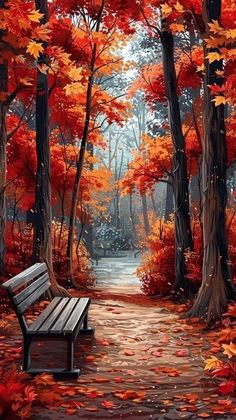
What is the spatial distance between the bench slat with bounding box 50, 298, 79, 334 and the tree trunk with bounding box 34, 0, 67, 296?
342 centimetres

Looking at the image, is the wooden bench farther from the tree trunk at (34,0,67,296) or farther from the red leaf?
the tree trunk at (34,0,67,296)

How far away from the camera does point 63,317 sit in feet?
22.6

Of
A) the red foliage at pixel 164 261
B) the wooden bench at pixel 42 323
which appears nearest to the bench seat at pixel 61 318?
the wooden bench at pixel 42 323

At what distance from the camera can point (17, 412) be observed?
189 inches

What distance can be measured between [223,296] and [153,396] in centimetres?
391

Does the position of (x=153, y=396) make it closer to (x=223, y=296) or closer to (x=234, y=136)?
(x=223, y=296)

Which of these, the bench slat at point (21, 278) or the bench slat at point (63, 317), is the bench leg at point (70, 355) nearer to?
the bench slat at point (63, 317)

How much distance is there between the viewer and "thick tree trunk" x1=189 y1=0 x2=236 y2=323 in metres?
9.34

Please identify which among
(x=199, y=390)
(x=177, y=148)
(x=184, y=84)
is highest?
(x=184, y=84)

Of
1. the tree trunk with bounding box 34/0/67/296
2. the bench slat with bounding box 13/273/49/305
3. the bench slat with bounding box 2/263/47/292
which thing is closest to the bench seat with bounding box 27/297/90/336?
the bench slat with bounding box 13/273/49/305

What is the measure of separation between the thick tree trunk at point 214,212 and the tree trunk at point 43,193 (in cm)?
332

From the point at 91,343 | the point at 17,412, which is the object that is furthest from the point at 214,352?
the point at 17,412

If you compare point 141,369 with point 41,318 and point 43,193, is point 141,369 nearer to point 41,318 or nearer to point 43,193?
point 41,318

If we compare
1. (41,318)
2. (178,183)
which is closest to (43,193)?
(178,183)
